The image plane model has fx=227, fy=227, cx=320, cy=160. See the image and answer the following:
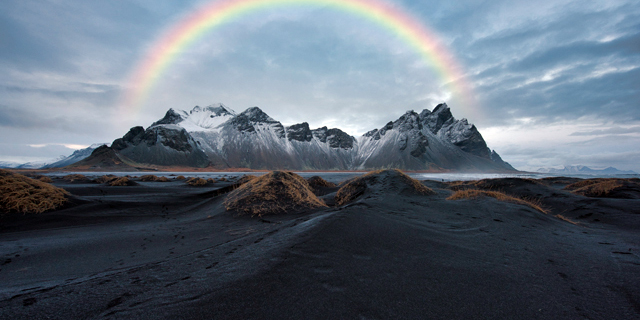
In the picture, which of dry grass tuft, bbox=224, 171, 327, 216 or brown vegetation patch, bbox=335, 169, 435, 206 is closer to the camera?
dry grass tuft, bbox=224, 171, 327, 216

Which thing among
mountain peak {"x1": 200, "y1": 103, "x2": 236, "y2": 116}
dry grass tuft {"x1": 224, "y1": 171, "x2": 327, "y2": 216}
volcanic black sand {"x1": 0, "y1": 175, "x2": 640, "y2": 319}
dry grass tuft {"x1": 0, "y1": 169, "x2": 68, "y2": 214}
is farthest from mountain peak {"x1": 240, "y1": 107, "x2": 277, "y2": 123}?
volcanic black sand {"x1": 0, "y1": 175, "x2": 640, "y2": 319}

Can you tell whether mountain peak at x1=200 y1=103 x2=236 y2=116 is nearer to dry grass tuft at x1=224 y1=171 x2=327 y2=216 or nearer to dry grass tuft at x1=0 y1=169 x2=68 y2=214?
dry grass tuft at x1=0 y1=169 x2=68 y2=214

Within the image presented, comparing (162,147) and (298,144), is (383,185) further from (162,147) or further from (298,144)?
(298,144)

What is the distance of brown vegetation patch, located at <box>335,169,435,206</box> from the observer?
10133mm

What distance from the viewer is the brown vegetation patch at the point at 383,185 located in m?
10.1

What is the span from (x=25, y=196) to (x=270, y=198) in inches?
258

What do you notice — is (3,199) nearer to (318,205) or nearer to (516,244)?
(318,205)

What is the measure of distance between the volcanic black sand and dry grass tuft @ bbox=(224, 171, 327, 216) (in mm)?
1316

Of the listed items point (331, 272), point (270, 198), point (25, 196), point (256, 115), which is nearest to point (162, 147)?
point (256, 115)

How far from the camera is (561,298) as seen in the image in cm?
205

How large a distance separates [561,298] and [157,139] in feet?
498

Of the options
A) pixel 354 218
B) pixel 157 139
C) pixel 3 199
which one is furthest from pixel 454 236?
pixel 157 139

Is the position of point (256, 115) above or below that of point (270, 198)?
above

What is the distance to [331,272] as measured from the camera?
231 centimetres
